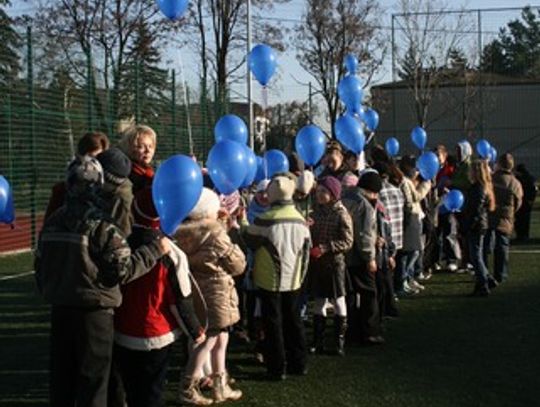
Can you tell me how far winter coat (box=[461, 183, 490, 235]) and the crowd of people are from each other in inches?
0.7

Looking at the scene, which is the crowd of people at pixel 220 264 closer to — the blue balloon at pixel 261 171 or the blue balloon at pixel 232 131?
the blue balloon at pixel 261 171

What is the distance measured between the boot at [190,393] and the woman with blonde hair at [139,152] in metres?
1.50

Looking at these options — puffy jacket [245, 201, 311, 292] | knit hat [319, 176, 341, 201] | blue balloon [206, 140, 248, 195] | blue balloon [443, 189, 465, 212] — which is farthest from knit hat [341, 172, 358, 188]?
blue balloon [443, 189, 465, 212]

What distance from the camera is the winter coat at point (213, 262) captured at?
5402 millimetres

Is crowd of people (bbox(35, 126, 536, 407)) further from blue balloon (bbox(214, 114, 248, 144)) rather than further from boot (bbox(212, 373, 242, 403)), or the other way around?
blue balloon (bbox(214, 114, 248, 144))

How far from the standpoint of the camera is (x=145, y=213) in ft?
15.0

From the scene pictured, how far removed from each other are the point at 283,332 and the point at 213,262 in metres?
1.34

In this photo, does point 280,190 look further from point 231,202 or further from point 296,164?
point 296,164

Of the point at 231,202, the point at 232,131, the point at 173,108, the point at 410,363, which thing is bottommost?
the point at 410,363

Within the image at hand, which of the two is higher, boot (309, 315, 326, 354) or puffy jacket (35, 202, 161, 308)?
puffy jacket (35, 202, 161, 308)

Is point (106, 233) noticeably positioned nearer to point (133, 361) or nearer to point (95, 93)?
point (133, 361)

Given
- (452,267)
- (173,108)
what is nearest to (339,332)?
(452,267)

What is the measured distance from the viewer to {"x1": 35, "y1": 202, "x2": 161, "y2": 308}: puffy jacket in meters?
4.11

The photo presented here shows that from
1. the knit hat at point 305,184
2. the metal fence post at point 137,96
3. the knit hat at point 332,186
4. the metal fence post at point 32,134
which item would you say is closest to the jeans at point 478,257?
the knit hat at point 305,184
